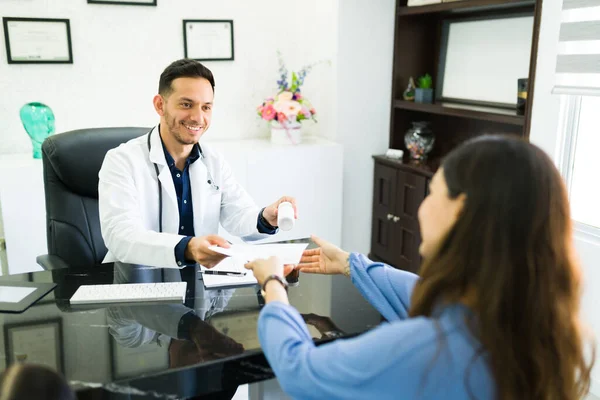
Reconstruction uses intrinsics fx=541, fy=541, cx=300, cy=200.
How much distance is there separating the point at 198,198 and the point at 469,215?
1.41m

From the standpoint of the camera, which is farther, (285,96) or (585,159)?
(285,96)

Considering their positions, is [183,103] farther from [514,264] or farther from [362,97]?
[362,97]

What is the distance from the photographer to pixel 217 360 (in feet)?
3.81

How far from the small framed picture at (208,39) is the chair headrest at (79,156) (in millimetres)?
1357

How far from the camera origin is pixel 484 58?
307cm

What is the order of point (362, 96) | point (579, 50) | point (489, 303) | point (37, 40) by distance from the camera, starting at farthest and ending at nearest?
point (362, 96)
point (37, 40)
point (579, 50)
point (489, 303)

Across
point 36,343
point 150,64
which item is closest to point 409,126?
point 150,64

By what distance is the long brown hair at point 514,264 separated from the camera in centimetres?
82

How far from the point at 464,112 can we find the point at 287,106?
3.36 ft

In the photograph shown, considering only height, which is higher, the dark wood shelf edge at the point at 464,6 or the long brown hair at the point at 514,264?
the dark wood shelf edge at the point at 464,6

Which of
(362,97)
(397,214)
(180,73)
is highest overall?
(180,73)

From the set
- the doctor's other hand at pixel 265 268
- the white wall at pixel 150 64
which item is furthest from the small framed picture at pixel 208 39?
the doctor's other hand at pixel 265 268

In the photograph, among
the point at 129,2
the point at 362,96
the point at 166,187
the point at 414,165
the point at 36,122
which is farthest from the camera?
the point at 362,96

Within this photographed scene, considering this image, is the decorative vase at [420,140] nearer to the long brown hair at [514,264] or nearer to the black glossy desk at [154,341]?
the black glossy desk at [154,341]
